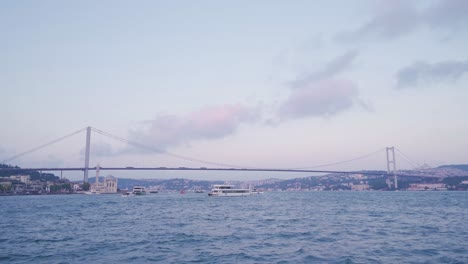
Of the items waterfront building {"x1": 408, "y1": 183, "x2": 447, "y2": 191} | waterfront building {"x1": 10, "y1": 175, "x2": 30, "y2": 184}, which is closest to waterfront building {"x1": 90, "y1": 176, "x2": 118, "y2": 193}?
waterfront building {"x1": 10, "y1": 175, "x2": 30, "y2": 184}

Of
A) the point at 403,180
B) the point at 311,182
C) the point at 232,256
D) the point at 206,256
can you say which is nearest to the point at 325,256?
the point at 232,256

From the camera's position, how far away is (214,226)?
68.0ft

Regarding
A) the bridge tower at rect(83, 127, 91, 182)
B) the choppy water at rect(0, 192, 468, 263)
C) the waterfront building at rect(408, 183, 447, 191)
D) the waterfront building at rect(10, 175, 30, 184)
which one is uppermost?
the bridge tower at rect(83, 127, 91, 182)

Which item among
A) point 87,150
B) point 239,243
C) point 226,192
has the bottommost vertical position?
point 226,192

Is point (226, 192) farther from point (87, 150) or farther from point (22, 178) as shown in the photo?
point (22, 178)

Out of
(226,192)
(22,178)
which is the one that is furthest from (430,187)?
(22,178)

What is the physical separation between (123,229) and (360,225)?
13.5m

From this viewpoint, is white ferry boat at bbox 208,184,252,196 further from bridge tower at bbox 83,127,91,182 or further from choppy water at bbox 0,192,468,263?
choppy water at bbox 0,192,468,263

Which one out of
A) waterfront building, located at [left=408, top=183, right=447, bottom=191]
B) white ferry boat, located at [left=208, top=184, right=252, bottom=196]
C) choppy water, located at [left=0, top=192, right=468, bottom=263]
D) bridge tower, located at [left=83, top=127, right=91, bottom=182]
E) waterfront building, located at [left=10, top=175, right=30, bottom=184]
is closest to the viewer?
choppy water, located at [left=0, top=192, right=468, bottom=263]

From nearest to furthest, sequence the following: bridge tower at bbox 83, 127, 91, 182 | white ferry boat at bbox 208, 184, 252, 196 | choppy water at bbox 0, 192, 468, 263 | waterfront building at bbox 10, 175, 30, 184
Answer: choppy water at bbox 0, 192, 468, 263, white ferry boat at bbox 208, 184, 252, 196, bridge tower at bbox 83, 127, 91, 182, waterfront building at bbox 10, 175, 30, 184

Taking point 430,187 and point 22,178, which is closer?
point 22,178

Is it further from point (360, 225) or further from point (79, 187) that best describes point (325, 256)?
point (79, 187)

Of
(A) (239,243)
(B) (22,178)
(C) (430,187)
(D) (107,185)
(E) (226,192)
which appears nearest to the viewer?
(A) (239,243)

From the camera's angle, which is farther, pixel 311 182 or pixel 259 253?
pixel 311 182
